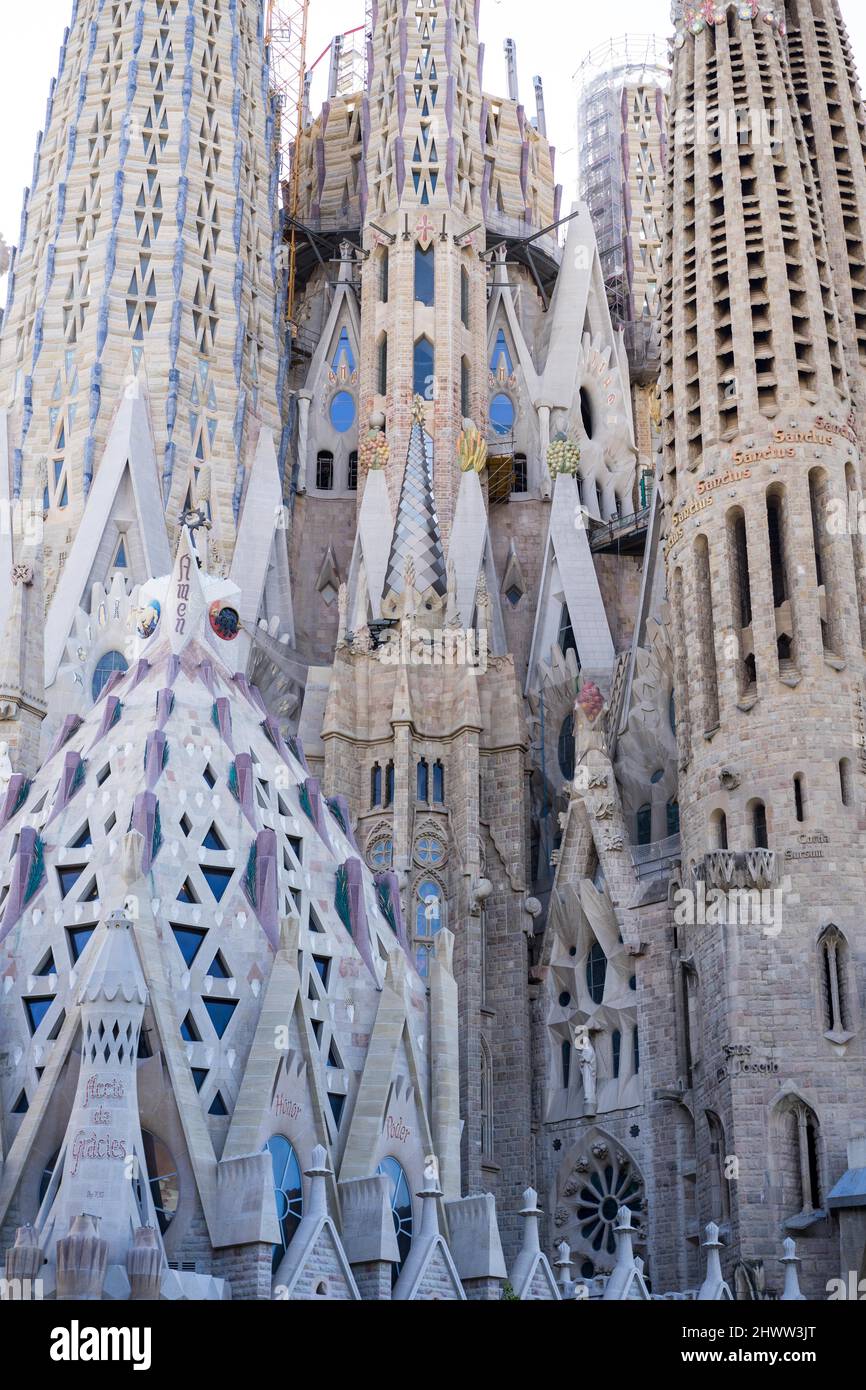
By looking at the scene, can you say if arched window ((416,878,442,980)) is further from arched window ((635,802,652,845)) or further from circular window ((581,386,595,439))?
circular window ((581,386,595,439))

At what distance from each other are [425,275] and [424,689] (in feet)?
45.8

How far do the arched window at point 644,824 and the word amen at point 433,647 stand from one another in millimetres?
4335

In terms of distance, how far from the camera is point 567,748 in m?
43.4

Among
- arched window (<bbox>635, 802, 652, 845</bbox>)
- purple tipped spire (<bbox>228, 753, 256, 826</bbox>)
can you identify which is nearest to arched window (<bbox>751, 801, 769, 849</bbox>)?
arched window (<bbox>635, 802, 652, 845</bbox>)

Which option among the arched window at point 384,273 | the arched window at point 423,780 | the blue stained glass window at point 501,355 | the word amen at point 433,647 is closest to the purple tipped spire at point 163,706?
the arched window at point 423,780

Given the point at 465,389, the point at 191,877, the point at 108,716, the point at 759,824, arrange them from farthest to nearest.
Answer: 1. the point at 465,389
2. the point at 759,824
3. the point at 108,716
4. the point at 191,877

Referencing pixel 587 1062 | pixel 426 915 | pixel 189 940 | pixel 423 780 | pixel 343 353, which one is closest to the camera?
pixel 189 940

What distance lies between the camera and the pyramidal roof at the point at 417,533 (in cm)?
4209

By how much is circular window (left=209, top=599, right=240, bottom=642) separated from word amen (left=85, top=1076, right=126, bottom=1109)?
10424mm

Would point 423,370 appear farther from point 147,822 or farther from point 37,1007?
point 37,1007

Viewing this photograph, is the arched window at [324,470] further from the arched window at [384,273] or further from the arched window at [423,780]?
the arched window at [423,780]

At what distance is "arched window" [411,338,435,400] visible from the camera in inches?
1879

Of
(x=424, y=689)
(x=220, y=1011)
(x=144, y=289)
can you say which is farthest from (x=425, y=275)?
(x=220, y=1011)

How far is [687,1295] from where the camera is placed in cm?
3119
